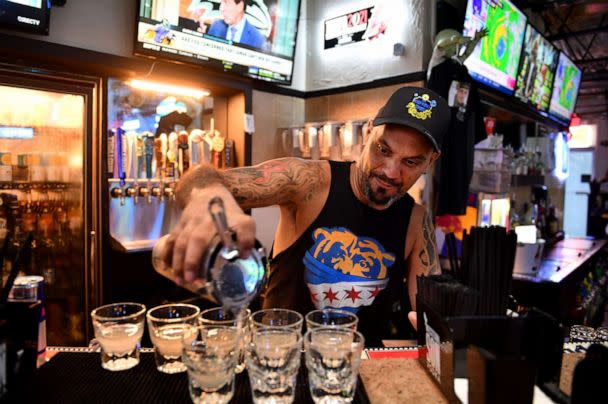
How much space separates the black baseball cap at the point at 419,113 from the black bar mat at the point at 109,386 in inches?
36.8

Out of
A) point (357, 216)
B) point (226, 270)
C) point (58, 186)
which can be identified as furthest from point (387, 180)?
point (58, 186)

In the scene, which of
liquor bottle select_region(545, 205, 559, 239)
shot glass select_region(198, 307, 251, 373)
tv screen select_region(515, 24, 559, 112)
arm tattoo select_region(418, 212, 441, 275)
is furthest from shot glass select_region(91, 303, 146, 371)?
liquor bottle select_region(545, 205, 559, 239)

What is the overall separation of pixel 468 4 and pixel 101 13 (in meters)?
2.54

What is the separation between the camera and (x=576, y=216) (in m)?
13.7

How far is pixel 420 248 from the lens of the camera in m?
1.89

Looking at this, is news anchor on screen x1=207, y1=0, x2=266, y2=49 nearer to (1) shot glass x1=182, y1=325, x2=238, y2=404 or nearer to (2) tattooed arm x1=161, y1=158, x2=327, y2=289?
(2) tattooed arm x1=161, y1=158, x2=327, y2=289

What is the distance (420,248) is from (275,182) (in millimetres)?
699

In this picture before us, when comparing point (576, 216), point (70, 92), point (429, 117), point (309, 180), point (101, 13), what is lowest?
point (576, 216)

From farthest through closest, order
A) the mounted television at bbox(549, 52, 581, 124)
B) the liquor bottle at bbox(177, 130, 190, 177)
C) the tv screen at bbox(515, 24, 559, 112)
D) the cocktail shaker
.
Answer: the mounted television at bbox(549, 52, 581, 124) → the tv screen at bbox(515, 24, 559, 112) → the liquor bottle at bbox(177, 130, 190, 177) → the cocktail shaker

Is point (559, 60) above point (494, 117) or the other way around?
above

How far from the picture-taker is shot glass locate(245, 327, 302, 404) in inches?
35.1

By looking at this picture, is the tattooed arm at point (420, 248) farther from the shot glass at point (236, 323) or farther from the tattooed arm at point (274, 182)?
the shot glass at point (236, 323)

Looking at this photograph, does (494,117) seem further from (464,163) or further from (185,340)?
(185,340)

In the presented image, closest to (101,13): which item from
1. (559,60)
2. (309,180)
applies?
(309,180)
